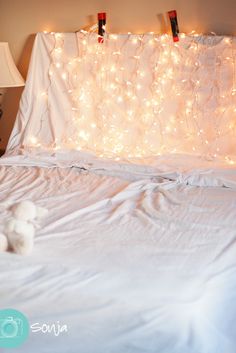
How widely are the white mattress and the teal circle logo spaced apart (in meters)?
0.02

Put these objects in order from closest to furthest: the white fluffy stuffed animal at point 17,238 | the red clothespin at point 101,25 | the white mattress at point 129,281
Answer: the white mattress at point 129,281 → the white fluffy stuffed animal at point 17,238 → the red clothespin at point 101,25

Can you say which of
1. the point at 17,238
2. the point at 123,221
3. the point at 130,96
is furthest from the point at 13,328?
the point at 130,96

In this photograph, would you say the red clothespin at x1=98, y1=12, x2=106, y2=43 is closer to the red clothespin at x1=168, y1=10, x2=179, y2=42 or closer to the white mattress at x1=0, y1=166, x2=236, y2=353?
the red clothespin at x1=168, y1=10, x2=179, y2=42

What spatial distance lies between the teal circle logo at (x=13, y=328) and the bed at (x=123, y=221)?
0.02 m

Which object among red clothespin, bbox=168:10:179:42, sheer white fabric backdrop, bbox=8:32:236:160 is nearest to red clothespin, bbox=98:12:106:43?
sheer white fabric backdrop, bbox=8:32:236:160

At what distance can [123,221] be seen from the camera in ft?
4.42

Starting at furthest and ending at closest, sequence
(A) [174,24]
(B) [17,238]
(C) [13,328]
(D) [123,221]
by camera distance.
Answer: (A) [174,24] → (D) [123,221] → (B) [17,238] → (C) [13,328]

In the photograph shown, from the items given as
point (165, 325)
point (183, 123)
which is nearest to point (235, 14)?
point (183, 123)

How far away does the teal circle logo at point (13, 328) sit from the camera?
0.93 m

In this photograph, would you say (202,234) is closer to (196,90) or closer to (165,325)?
(165,325)

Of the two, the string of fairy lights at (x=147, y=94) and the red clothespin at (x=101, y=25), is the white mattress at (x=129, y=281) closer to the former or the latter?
the string of fairy lights at (x=147, y=94)

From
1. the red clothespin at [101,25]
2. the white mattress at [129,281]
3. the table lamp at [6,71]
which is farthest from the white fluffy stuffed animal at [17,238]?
the red clothespin at [101,25]

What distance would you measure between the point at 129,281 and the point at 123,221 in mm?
405

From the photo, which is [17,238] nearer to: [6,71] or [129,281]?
[129,281]
